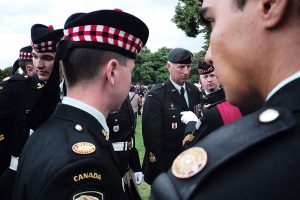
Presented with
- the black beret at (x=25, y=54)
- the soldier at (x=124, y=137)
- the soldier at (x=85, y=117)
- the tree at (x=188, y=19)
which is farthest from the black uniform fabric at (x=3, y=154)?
the tree at (x=188, y=19)

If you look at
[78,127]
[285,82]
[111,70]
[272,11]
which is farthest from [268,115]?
[111,70]

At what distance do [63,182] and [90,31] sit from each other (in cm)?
90

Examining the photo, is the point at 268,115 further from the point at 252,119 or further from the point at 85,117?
the point at 85,117

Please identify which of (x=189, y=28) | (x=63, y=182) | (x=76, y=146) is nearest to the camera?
(x=63, y=182)

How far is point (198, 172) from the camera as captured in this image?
752mm

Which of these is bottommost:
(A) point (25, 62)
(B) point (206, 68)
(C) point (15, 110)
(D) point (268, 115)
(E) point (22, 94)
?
(D) point (268, 115)

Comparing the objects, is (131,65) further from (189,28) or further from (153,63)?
(153,63)

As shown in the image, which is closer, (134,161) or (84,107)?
(84,107)

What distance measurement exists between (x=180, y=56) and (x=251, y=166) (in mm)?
5103

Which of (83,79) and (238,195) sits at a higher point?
(83,79)

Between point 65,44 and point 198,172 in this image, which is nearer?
point 198,172

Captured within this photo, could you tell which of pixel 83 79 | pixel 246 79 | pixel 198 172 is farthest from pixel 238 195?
pixel 83 79

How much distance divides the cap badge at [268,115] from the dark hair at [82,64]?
1295mm

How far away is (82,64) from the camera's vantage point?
6.45 ft
